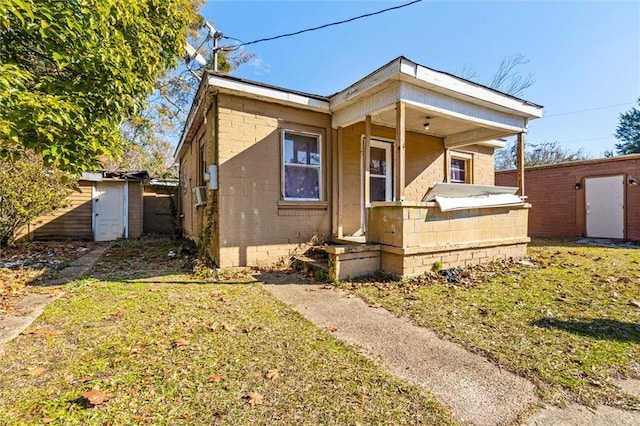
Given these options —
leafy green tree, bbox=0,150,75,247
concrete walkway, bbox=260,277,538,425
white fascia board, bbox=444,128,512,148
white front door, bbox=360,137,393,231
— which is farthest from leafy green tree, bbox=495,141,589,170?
leafy green tree, bbox=0,150,75,247

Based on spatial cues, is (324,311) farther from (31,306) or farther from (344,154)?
(344,154)

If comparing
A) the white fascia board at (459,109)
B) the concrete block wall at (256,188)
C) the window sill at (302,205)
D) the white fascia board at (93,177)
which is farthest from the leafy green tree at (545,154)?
the white fascia board at (93,177)

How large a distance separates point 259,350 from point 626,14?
11.5 metres

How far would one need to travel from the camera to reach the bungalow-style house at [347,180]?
5.09 meters

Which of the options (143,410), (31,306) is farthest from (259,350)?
(31,306)

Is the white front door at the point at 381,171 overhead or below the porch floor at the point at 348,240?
overhead

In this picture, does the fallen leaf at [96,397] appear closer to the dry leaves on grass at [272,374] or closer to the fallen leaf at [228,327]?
the dry leaves on grass at [272,374]

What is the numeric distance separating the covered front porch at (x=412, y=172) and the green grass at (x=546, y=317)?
1.64 feet

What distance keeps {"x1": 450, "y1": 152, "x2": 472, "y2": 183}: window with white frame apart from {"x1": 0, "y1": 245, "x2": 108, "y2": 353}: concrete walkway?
32.0 feet

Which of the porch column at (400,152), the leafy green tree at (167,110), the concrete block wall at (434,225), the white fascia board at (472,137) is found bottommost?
the concrete block wall at (434,225)

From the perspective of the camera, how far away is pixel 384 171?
777 cm

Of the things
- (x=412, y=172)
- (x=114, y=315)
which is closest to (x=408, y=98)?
(x=412, y=172)

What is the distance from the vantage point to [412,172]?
8.29 meters

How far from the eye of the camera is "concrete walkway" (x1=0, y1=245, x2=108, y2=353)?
3.07 metres
